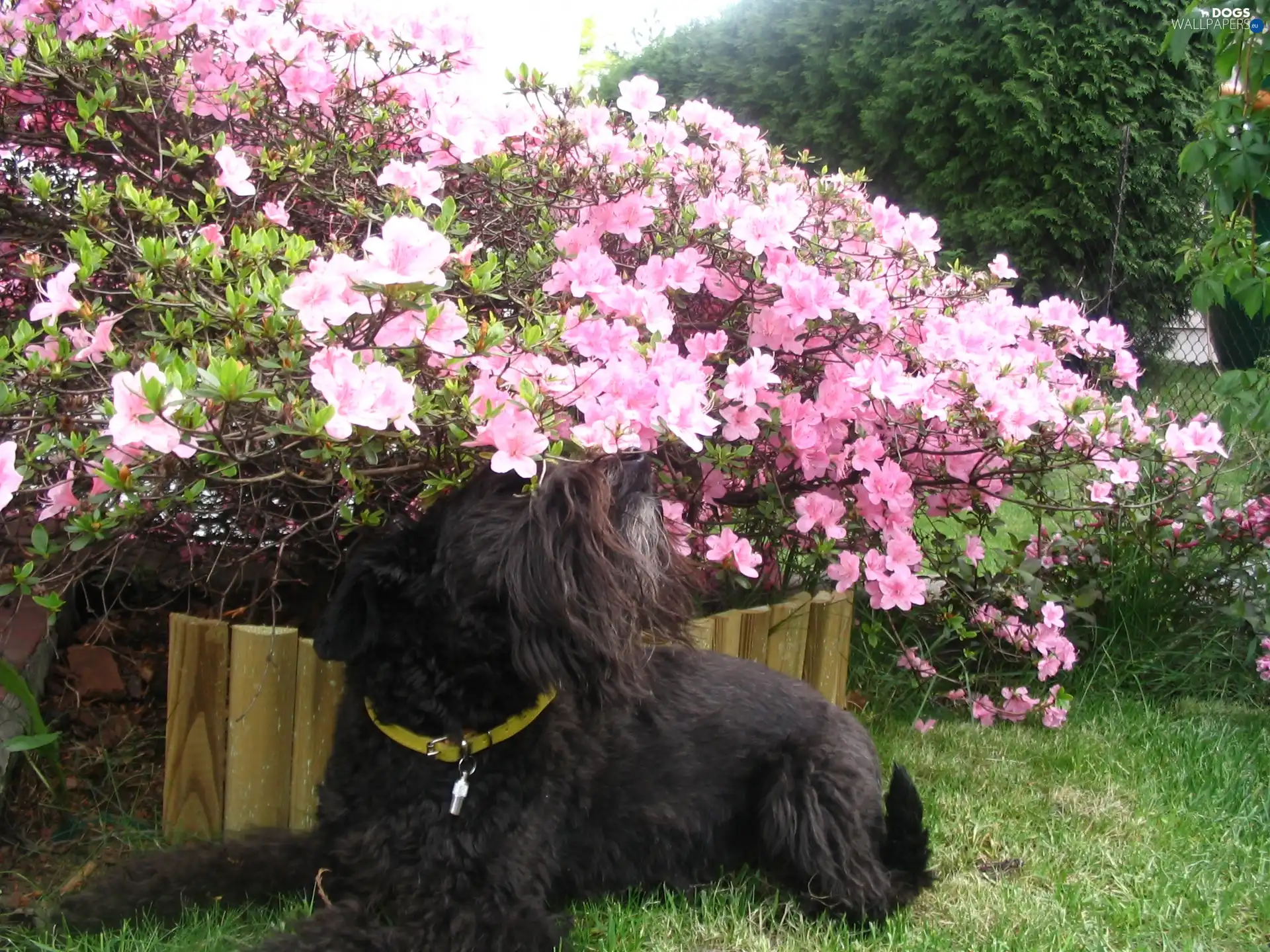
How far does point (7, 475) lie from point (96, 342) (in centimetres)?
32

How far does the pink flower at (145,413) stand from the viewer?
1.50 meters

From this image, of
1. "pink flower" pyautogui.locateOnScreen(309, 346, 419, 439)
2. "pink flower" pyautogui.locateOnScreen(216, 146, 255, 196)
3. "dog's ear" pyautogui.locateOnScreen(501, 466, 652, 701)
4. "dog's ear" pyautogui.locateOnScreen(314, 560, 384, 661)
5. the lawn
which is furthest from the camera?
the lawn

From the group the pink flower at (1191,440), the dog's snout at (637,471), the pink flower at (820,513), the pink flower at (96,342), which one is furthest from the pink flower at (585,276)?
the pink flower at (1191,440)

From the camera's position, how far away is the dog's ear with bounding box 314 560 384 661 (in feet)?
6.57

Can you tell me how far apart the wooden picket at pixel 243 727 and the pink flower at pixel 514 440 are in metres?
0.80

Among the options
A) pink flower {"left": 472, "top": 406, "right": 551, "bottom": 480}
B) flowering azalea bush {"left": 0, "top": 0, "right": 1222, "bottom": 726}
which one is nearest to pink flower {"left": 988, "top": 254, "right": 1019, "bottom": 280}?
flowering azalea bush {"left": 0, "top": 0, "right": 1222, "bottom": 726}

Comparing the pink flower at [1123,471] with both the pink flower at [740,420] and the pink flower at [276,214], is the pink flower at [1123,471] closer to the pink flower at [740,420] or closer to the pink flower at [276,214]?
the pink flower at [740,420]

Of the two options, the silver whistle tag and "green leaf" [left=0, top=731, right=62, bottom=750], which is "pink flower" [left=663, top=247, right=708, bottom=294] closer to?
the silver whistle tag

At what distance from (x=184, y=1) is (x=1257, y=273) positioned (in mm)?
3192

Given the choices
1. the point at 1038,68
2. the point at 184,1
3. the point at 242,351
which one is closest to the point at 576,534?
the point at 242,351

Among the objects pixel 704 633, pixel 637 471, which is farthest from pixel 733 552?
pixel 637 471

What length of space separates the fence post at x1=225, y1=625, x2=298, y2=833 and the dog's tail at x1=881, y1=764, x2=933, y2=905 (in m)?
1.43

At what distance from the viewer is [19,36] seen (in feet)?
7.70

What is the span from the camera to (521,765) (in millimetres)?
2076
